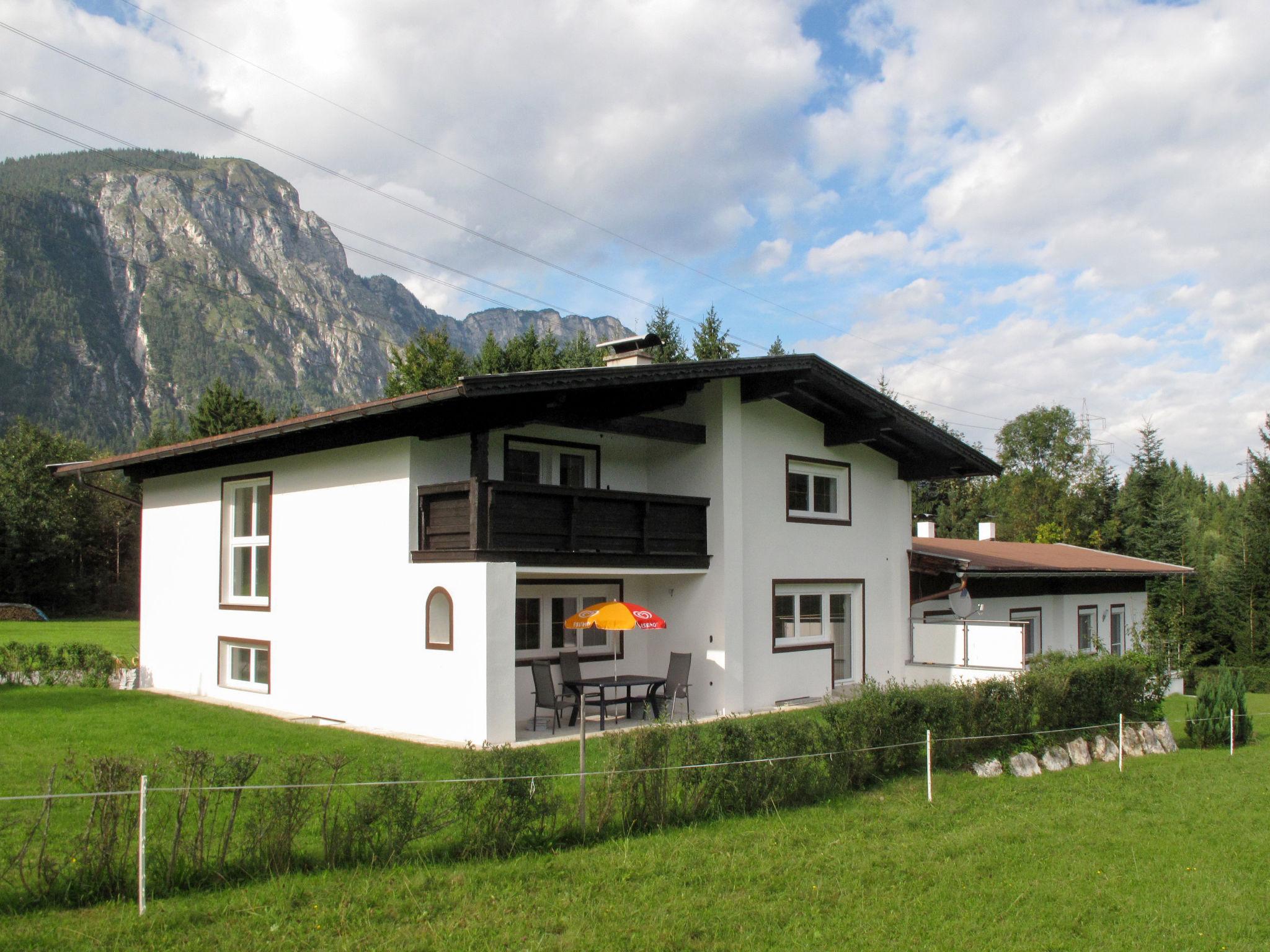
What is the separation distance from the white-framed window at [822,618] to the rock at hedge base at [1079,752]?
5088 mm

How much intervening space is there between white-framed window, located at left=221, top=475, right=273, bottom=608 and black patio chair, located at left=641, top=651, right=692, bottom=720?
6317 mm

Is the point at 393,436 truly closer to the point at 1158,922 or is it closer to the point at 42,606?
the point at 1158,922

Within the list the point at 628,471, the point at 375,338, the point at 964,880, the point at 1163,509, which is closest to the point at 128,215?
the point at 375,338

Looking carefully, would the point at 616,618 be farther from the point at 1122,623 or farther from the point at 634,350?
the point at 1122,623

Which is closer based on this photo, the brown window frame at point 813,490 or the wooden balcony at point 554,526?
the wooden balcony at point 554,526

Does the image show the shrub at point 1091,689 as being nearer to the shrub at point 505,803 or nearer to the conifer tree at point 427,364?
the shrub at point 505,803

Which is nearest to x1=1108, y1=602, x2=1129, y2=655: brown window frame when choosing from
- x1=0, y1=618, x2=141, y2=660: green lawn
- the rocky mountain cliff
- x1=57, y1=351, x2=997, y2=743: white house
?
x1=57, y1=351, x2=997, y2=743: white house

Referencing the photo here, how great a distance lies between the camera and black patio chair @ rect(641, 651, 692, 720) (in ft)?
48.3

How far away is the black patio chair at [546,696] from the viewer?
1334 cm

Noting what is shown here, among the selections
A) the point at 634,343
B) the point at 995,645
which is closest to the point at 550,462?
the point at 634,343

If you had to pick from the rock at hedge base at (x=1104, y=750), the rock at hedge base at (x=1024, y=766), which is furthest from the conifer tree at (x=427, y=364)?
the rock at hedge base at (x=1024, y=766)

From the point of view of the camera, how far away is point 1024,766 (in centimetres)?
1138

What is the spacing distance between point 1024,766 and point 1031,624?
1208 centimetres

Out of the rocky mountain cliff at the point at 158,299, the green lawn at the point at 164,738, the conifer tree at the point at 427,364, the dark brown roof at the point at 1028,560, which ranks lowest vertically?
the green lawn at the point at 164,738
